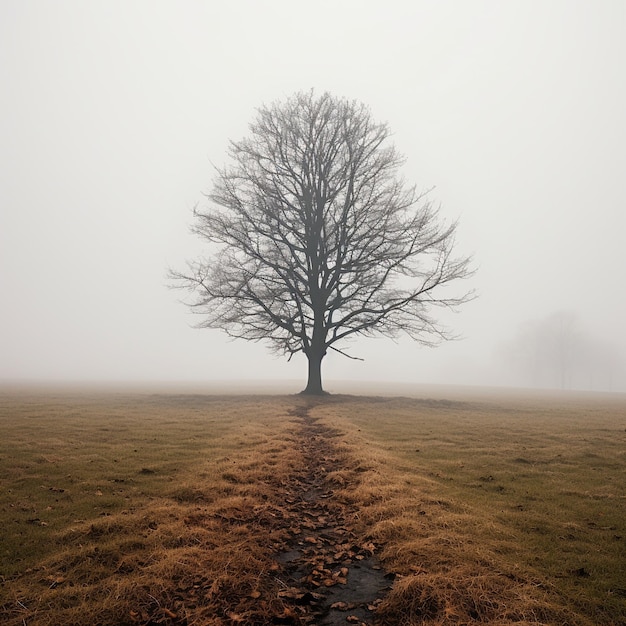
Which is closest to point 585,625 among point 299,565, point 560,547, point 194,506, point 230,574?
point 560,547

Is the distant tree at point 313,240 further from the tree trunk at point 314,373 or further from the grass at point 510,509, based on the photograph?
the grass at point 510,509

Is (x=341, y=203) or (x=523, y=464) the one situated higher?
(x=341, y=203)

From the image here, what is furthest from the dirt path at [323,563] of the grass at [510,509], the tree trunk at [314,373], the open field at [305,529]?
the tree trunk at [314,373]

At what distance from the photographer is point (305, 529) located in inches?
267

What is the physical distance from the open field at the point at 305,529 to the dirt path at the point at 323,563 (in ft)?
0.09

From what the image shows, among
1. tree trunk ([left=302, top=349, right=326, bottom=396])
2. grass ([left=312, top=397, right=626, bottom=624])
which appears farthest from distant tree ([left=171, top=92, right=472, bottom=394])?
grass ([left=312, top=397, right=626, bottom=624])

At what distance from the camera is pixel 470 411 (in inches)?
867

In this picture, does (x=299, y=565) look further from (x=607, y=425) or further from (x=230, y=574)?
(x=607, y=425)

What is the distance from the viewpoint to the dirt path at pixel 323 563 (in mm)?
4501

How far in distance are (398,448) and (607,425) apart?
10415 millimetres

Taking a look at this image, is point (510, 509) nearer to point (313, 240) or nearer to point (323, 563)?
point (323, 563)

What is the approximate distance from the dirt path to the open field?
28 mm

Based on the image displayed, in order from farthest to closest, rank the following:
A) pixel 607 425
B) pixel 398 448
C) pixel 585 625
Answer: pixel 607 425, pixel 398 448, pixel 585 625

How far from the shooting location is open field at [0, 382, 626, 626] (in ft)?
14.5
